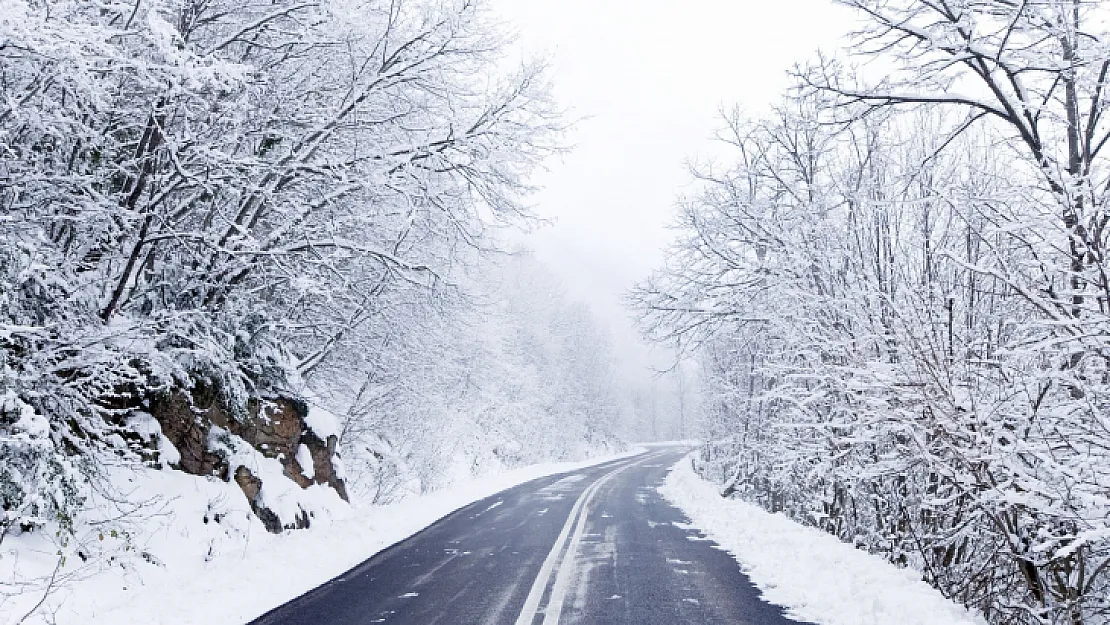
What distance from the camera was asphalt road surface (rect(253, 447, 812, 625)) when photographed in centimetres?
640

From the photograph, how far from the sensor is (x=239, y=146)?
9.83m

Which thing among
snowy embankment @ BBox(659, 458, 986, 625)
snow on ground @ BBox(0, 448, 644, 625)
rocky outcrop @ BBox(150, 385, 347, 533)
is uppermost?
rocky outcrop @ BBox(150, 385, 347, 533)

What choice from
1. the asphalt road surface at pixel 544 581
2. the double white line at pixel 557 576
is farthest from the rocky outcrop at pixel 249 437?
the double white line at pixel 557 576

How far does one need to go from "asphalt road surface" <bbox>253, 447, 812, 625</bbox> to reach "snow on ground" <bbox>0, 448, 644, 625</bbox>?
0.49m

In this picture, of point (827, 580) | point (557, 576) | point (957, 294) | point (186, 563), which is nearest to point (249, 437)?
point (186, 563)

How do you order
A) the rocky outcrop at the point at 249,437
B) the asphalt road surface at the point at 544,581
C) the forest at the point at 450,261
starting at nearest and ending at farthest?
the forest at the point at 450,261 → the asphalt road surface at the point at 544,581 → the rocky outcrop at the point at 249,437

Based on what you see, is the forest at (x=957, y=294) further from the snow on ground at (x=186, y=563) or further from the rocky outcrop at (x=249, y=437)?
the rocky outcrop at (x=249, y=437)

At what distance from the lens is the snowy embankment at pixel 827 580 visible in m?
5.86

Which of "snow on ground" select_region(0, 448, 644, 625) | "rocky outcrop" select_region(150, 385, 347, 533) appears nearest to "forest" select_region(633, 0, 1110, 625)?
"snow on ground" select_region(0, 448, 644, 625)

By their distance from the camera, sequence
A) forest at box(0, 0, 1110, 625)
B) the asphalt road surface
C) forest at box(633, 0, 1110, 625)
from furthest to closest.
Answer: the asphalt road surface < forest at box(0, 0, 1110, 625) < forest at box(633, 0, 1110, 625)

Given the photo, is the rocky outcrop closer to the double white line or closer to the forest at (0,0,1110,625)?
the forest at (0,0,1110,625)

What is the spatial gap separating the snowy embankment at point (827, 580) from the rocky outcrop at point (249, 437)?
7079 mm

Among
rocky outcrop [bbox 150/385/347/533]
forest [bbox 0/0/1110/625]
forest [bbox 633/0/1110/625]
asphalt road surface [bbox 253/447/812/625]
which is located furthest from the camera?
rocky outcrop [bbox 150/385/347/533]

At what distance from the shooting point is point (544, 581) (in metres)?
7.95
